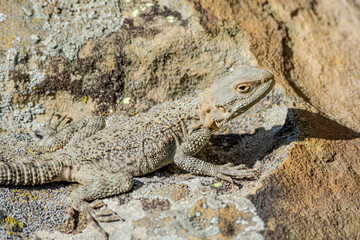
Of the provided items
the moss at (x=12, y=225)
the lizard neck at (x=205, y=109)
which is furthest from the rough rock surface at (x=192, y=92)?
the lizard neck at (x=205, y=109)

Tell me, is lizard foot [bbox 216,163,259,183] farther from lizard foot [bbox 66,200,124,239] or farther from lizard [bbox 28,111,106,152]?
lizard [bbox 28,111,106,152]

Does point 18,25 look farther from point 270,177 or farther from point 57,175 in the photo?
point 270,177

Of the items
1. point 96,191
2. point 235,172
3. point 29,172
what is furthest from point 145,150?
point 29,172

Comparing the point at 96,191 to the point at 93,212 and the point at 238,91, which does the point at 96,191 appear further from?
the point at 238,91

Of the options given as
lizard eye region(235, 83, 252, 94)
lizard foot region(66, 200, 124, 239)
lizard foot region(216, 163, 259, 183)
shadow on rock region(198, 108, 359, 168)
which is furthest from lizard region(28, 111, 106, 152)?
lizard eye region(235, 83, 252, 94)

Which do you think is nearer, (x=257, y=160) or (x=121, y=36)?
(x=257, y=160)

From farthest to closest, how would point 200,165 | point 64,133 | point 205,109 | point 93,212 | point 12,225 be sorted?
point 64,133, point 205,109, point 200,165, point 93,212, point 12,225

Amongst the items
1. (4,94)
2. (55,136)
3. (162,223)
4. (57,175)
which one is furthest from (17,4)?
(162,223)
